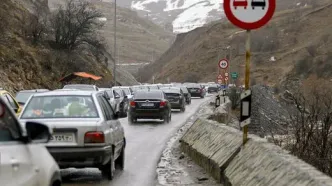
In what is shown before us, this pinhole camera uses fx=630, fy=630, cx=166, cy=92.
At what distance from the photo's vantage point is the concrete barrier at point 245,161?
21.9ft

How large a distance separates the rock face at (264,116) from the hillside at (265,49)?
43.7 metres

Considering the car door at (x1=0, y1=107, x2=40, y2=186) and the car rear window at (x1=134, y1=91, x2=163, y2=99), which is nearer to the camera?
the car door at (x1=0, y1=107, x2=40, y2=186)

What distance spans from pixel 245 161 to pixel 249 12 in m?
2.19

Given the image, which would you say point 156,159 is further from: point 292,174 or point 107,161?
point 292,174

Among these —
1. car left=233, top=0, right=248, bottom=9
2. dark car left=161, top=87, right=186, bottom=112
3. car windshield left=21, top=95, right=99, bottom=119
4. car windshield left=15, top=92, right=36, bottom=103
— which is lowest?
dark car left=161, top=87, right=186, bottom=112

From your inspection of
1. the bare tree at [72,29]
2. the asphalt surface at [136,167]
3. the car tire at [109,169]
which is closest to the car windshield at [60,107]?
the car tire at [109,169]

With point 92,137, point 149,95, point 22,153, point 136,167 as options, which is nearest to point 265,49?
point 149,95

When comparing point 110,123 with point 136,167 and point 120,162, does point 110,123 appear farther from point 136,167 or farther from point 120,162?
point 136,167

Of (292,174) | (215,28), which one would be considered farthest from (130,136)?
(215,28)

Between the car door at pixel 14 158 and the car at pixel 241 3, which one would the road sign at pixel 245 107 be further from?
the car door at pixel 14 158

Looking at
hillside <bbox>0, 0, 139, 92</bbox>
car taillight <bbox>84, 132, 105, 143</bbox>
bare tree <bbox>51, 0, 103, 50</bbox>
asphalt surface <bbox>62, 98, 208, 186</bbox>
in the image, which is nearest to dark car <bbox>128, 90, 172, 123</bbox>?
asphalt surface <bbox>62, 98, 208, 186</bbox>

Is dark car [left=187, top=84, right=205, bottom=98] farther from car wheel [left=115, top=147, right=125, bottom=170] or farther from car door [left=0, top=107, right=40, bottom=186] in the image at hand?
car door [left=0, top=107, right=40, bottom=186]

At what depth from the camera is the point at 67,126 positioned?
32.5 ft

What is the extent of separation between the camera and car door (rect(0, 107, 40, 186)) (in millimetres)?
4344
